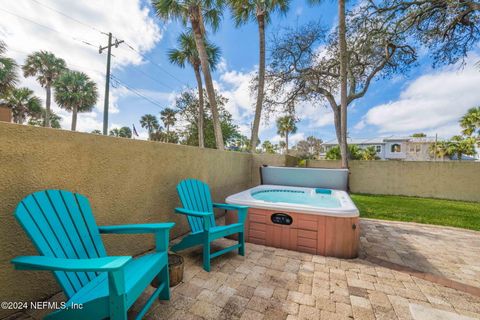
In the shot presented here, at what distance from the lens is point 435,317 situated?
146 centimetres

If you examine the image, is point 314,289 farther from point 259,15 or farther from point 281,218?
point 259,15

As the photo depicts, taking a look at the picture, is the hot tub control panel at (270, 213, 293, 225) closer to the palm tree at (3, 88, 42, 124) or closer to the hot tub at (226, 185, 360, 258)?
the hot tub at (226, 185, 360, 258)

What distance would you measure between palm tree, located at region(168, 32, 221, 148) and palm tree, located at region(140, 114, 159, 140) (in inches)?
859

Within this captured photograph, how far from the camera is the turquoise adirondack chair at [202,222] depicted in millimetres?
1983

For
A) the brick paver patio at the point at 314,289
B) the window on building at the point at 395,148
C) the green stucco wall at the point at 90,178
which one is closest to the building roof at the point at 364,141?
the window on building at the point at 395,148

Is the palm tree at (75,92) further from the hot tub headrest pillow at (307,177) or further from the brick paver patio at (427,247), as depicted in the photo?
the brick paver patio at (427,247)

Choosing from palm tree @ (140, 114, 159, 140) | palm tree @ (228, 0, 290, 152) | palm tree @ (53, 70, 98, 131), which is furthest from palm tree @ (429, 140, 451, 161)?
palm tree @ (140, 114, 159, 140)

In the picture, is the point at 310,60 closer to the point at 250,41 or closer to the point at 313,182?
the point at 250,41

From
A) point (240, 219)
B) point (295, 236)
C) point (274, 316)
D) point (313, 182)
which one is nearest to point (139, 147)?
point (240, 219)

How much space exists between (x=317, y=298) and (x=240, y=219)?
1.08 meters

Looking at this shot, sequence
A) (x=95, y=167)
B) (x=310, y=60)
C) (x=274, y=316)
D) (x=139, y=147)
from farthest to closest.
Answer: (x=310, y=60) → (x=139, y=147) → (x=95, y=167) → (x=274, y=316)

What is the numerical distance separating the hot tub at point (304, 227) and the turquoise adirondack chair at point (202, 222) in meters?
0.43

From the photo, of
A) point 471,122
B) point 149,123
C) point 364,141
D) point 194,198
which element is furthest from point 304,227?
point 364,141

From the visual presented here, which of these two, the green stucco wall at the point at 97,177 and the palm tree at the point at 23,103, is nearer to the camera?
the green stucco wall at the point at 97,177
